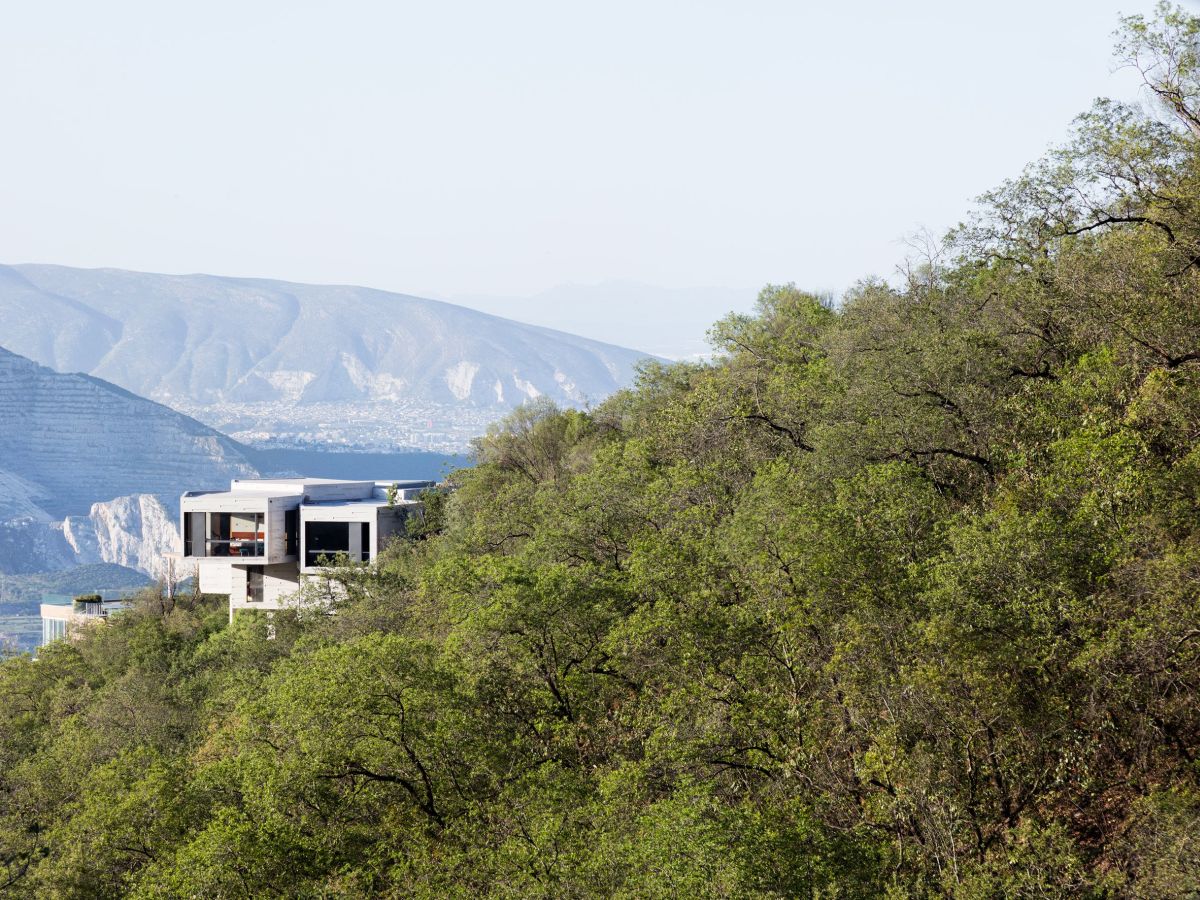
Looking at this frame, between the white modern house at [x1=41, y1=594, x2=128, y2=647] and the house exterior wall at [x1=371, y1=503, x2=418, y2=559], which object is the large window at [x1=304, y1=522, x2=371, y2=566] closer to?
the house exterior wall at [x1=371, y1=503, x2=418, y2=559]

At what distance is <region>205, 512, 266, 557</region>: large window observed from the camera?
77812 millimetres

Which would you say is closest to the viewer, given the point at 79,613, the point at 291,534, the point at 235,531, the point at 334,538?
the point at 334,538

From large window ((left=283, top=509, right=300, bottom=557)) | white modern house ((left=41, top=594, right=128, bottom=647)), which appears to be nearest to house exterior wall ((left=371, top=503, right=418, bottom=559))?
large window ((left=283, top=509, right=300, bottom=557))

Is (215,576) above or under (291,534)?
under

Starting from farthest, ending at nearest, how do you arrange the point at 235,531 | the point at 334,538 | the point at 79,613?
the point at 79,613 → the point at 235,531 → the point at 334,538

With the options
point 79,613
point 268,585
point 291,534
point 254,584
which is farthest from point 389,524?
point 79,613

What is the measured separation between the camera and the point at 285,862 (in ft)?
79.8

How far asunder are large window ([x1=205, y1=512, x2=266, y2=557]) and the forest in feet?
131

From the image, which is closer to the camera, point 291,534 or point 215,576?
point 291,534

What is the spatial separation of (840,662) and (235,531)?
204ft

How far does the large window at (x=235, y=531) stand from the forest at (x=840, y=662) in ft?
131

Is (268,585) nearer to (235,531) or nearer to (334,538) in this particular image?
(235,531)

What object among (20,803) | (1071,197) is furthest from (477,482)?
(1071,197)

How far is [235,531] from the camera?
257 feet
